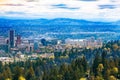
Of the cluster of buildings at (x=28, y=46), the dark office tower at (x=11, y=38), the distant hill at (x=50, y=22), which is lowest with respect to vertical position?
the cluster of buildings at (x=28, y=46)

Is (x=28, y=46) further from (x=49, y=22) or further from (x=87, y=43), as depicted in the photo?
(x=49, y=22)

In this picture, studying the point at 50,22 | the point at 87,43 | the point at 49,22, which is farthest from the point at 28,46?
the point at 50,22

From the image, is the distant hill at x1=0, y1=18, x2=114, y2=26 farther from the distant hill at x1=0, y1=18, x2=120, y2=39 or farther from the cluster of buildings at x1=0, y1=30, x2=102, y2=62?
the cluster of buildings at x1=0, y1=30, x2=102, y2=62

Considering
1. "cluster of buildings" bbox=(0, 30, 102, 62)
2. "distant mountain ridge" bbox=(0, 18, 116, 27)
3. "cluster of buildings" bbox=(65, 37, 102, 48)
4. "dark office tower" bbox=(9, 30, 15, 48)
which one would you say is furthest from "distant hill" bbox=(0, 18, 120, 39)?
"cluster of buildings" bbox=(65, 37, 102, 48)

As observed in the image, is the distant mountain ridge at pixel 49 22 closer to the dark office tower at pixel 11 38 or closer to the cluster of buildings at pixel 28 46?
the dark office tower at pixel 11 38

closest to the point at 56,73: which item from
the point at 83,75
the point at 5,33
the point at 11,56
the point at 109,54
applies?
the point at 83,75

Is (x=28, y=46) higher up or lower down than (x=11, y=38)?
lower down

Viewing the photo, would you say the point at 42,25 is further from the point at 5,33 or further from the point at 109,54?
the point at 109,54

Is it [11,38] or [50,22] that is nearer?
[11,38]

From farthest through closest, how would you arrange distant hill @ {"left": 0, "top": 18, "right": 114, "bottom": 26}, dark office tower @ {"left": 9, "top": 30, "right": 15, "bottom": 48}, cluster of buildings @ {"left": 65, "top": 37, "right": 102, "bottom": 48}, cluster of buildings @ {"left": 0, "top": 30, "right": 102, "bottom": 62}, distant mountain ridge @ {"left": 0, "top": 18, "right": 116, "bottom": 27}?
distant hill @ {"left": 0, "top": 18, "right": 114, "bottom": 26} → distant mountain ridge @ {"left": 0, "top": 18, "right": 116, "bottom": 27} → dark office tower @ {"left": 9, "top": 30, "right": 15, "bottom": 48} → cluster of buildings @ {"left": 65, "top": 37, "right": 102, "bottom": 48} → cluster of buildings @ {"left": 0, "top": 30, "right": 102, "bottom": 62}

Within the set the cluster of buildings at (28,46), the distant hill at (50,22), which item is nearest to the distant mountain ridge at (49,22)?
the distant hill at (50,22)

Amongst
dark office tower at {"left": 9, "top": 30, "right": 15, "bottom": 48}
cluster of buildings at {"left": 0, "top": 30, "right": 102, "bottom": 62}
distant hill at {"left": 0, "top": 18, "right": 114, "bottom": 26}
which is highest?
distant hill at {"left": 0, "top": 18, "right": 114, "bottom": 26}
